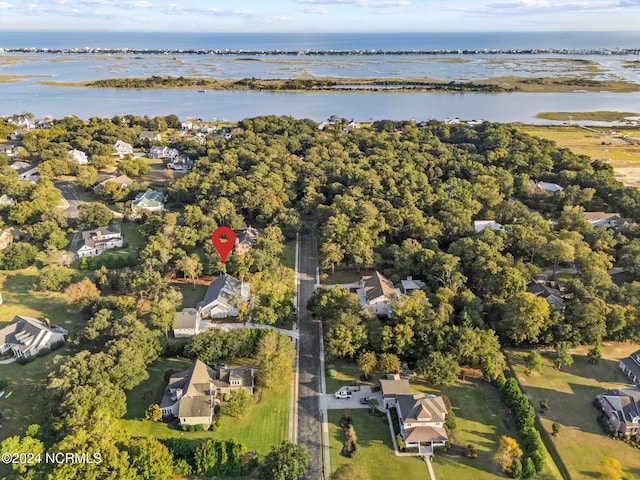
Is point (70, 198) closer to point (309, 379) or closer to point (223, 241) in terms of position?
point (223, 241)

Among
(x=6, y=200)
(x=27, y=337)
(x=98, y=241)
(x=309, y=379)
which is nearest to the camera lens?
(x=309, y=379)

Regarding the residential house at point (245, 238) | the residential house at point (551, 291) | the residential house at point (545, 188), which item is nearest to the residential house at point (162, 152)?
the residential house at point (245, 238)

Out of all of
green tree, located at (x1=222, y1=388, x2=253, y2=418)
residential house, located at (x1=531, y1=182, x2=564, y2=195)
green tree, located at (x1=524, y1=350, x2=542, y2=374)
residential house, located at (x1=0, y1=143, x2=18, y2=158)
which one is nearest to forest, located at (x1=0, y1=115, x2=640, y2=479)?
residential house, located at (x1=531, y1=182, x2=564, y2=195)

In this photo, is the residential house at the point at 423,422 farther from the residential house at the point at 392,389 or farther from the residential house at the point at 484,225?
the residential house at the point at 484,225

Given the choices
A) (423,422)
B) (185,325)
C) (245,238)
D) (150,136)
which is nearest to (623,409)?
(423,422)

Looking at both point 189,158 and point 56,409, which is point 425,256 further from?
point 189,158

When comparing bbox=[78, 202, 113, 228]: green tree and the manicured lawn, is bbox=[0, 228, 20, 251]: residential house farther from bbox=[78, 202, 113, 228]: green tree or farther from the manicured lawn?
the manicured lawn

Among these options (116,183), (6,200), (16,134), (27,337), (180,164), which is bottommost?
(27,337)
